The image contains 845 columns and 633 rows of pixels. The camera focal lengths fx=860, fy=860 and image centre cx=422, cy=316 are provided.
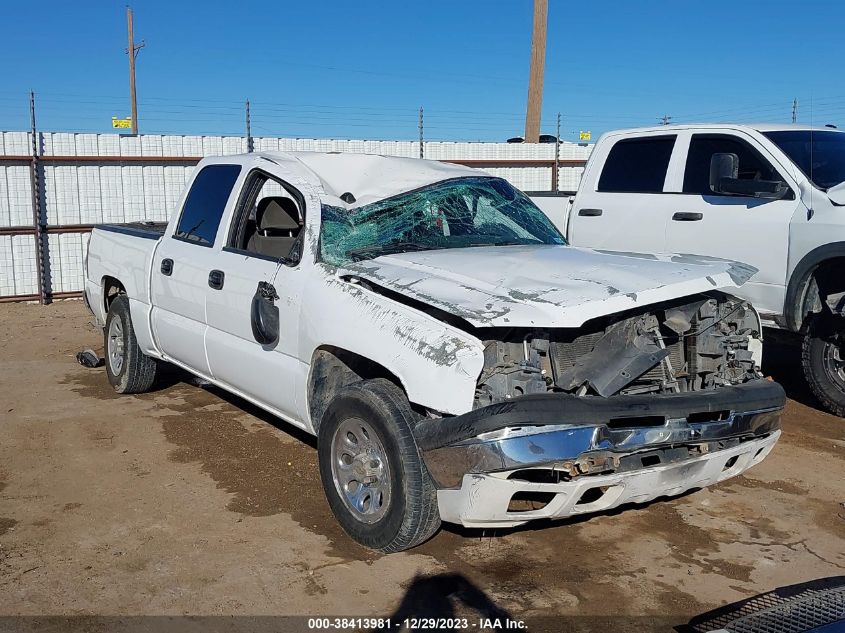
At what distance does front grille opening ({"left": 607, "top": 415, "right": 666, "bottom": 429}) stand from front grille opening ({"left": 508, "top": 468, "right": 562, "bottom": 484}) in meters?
0.32

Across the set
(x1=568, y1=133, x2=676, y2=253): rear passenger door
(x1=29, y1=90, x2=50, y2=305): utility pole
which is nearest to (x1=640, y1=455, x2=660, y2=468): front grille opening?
(x1=568, y1=133, x2=676, y2=253): rear passenger door

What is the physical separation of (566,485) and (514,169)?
12.8 meters

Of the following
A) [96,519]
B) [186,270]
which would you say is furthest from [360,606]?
[186,270]

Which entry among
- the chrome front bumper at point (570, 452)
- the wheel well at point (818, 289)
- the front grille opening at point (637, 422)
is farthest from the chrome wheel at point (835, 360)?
the front grille opening at point (637, 422)

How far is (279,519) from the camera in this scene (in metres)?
4.60

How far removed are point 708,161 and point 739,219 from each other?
704mm

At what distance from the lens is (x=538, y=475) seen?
11.9ft

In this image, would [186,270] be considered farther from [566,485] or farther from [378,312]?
[566,485]

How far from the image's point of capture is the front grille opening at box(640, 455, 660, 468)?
375 centimetres

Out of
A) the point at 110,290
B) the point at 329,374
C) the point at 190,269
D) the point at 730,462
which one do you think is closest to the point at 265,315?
the point at 329,374

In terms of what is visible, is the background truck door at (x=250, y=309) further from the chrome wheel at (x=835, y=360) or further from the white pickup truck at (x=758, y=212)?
the chrome wheel at (x=835, y=360)

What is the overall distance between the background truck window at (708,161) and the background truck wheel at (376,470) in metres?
4.10

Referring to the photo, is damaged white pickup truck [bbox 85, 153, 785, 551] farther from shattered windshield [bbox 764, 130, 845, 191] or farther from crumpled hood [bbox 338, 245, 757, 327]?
shattered windshield [bbox 764, 130, 845, 191]

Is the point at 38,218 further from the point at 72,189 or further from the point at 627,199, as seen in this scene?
the point at 627,199
